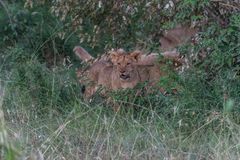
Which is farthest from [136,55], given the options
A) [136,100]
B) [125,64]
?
[136,100]

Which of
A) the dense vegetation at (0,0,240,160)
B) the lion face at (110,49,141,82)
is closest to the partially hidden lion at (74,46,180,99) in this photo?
the lion face at (110,49,141,82)

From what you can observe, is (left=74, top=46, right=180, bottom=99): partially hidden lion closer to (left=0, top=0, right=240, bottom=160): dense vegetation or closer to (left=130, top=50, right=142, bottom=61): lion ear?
(left=130, top=50, right=142, bottom=61): lion ear

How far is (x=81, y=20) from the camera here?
32.1 feet

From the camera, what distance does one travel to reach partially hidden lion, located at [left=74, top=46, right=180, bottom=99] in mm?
10297

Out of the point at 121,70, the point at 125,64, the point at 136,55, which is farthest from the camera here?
the point at 121,70

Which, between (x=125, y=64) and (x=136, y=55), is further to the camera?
(x=125, y=64)

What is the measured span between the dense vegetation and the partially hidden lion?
154 millimetres

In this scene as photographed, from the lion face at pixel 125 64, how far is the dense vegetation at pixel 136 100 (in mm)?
106

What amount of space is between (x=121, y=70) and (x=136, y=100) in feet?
5.59

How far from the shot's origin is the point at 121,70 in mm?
10664

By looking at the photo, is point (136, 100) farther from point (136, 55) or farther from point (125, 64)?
point (125, 64)

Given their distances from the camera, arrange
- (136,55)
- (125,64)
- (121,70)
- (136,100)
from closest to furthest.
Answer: (136,100) → (136,55) → (125,64) → (121,70)

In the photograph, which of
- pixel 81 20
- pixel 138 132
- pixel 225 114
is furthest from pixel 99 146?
pixel 81 20

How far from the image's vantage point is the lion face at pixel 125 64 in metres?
10.3
